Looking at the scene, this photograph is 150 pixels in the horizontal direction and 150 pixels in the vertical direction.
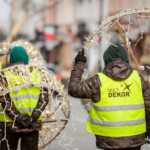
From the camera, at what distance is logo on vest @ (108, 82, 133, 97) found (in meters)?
3.74

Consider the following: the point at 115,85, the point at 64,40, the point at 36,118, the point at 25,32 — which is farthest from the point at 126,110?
the point at 25,32

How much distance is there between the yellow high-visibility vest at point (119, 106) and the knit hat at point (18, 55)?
4.13ft

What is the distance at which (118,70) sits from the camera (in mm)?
3721

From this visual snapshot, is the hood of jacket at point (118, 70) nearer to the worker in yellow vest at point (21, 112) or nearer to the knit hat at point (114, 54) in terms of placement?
the knit hat at point (114, 54)

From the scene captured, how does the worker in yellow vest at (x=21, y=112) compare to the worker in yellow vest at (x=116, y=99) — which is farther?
the worker in yellow vest at (x=21, y=112)

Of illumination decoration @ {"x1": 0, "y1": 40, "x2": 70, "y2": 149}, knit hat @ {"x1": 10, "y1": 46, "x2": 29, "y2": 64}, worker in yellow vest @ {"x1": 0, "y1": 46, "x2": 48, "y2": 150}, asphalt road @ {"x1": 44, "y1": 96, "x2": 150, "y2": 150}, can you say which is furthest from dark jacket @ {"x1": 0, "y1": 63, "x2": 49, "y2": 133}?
asphalt road @ {"x1": 44, "y1": 96, "x2": 150, "y2": 150}

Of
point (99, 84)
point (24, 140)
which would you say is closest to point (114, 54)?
point (99, 84)

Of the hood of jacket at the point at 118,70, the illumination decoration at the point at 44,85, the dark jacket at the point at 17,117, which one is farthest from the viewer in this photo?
the illumination decoration at the point at 44,85

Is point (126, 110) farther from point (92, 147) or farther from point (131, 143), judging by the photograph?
point (92, 147)

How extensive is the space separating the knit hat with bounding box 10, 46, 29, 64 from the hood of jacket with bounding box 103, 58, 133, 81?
1.30 meters

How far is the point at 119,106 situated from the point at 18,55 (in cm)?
154

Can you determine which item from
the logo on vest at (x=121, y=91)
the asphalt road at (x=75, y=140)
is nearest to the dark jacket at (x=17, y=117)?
the logo on vest at (x=121, y=91)

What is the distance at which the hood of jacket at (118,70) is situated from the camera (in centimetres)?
371

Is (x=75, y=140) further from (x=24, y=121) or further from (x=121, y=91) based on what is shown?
(x=121, y=91)
